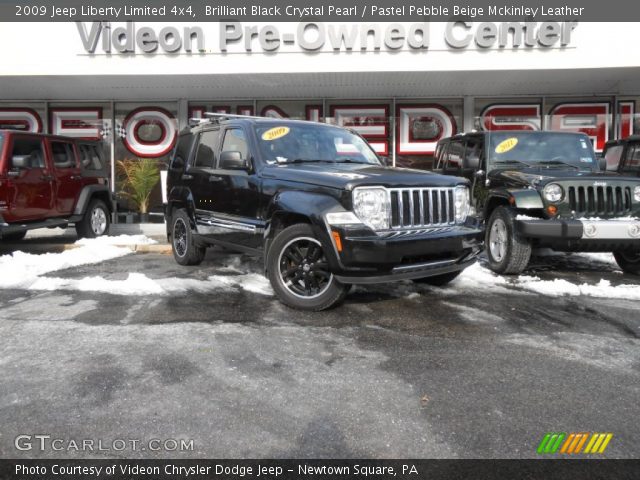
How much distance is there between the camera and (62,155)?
936 cm

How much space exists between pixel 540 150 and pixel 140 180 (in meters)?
9.12

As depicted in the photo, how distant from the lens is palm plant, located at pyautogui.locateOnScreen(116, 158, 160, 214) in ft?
41.8

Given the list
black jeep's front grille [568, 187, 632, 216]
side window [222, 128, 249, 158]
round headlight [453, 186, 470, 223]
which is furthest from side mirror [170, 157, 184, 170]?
black jeep's front grille [568, 187, 632, 216]

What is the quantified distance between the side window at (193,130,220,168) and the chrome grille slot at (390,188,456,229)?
8.61 feet

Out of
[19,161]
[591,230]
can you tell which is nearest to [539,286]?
[591,230]

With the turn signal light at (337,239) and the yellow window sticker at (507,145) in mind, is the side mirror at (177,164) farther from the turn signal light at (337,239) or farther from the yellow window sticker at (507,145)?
the yellow window sticker at (507,145)

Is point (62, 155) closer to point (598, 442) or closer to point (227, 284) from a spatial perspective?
point (227, 284)

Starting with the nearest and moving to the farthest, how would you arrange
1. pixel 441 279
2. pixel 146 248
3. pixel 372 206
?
pixel 372 206, pixel 441 279, pixel 146 248

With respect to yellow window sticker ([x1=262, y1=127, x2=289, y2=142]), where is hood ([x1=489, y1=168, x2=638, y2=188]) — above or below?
below

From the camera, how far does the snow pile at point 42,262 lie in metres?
6.16

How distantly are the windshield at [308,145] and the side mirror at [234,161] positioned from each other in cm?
23

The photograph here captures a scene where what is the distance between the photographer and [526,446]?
2504 millimetres

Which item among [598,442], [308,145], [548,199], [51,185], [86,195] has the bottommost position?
[598,442]

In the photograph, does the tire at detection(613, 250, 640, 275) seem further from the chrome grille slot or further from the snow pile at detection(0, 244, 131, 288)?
the snow pile at detection(0, 244, 131, 288)
